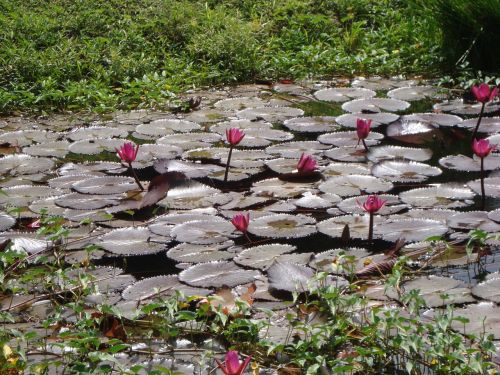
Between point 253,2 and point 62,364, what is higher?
Answer: point 253,2

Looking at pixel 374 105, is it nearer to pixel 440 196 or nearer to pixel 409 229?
pixel 440 196

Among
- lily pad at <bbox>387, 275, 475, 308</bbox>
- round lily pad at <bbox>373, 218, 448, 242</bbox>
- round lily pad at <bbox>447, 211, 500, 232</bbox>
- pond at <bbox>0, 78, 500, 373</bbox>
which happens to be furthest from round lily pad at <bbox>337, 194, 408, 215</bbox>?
lily pad at <bbox>387, 275, 475, 308</bbox>

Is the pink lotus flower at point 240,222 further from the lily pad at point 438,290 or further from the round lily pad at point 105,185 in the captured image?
the round lily pad at point 105,185

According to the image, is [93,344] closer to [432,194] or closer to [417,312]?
[417,312]

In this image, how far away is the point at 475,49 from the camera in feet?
19.0

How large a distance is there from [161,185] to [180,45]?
2832 mm

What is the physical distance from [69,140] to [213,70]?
4.97 feet

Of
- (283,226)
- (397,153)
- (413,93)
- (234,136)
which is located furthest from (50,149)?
(413,93)

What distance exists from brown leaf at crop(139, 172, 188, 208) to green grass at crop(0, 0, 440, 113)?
152 cm

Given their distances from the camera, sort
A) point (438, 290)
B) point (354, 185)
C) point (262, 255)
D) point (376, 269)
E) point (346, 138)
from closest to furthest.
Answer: point (438, 290)
point (376, 269)
point (262, 255)
point (354, 185)
point (346, 138)

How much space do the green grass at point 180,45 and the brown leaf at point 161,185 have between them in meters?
1.52

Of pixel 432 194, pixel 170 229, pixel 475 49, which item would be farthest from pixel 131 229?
pixel 475 49

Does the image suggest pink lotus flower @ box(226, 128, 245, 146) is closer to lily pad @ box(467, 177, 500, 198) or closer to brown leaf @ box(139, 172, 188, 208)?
brown leaf @ box(139, 172, 188, 208)

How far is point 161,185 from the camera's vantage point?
3.82 meters
